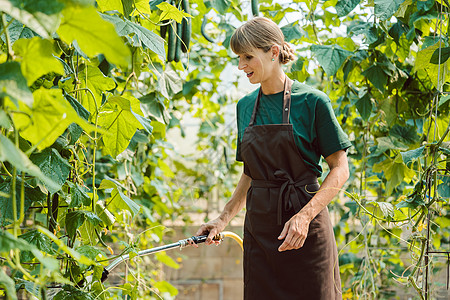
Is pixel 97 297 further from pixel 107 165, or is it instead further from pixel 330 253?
pixel 107 165

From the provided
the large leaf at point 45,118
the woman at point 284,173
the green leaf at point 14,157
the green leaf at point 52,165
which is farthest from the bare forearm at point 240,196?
the green leaf at point 14,157

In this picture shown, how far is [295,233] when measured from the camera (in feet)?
4.23

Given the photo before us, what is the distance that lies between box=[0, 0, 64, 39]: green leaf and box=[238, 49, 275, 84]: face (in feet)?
2.89

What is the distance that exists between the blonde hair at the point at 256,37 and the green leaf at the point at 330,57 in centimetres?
24

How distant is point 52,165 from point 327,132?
72 centimetres

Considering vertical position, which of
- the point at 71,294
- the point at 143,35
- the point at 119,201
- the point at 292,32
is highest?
the point at 292,32

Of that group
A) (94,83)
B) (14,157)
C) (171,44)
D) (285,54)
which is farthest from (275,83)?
(14,157)

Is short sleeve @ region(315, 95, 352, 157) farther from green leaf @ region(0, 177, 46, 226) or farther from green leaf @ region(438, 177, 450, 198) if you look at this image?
green leaf @ region(0, 177, 46, 226)

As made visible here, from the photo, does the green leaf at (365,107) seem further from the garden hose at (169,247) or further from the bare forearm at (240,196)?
the garden hose at (169,247)

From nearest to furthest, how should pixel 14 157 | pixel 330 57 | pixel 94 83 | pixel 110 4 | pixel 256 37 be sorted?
1. pixel 14 157
2. pixel 110 4
3. pixel 94 83
4. pixel 256 37
5. pixel 330 57

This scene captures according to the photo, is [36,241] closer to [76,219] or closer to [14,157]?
[76,219]

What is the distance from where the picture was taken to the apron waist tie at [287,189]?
56.9 inches

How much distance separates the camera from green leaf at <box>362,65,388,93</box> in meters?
1.88

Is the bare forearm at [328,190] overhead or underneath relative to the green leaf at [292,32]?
underneath
